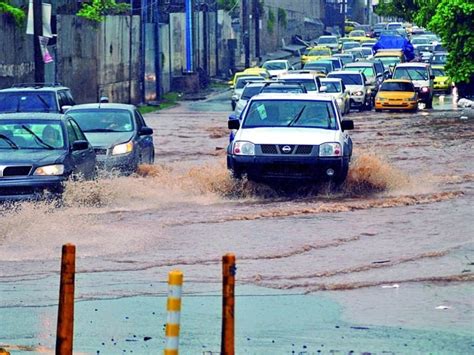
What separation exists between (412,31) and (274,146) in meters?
97.0

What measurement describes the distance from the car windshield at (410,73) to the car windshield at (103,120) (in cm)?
3004

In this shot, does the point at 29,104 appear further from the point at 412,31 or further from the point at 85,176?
the point at 412,31

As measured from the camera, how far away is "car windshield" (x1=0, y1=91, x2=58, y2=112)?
2595 centimetres

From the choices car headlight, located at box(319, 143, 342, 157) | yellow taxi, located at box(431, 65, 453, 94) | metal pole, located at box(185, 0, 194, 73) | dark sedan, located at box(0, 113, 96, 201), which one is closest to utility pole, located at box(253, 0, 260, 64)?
metal pole, located at box(185, 0, 194, 73)

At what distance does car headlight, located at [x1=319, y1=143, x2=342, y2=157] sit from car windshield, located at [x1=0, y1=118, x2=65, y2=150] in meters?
3.89

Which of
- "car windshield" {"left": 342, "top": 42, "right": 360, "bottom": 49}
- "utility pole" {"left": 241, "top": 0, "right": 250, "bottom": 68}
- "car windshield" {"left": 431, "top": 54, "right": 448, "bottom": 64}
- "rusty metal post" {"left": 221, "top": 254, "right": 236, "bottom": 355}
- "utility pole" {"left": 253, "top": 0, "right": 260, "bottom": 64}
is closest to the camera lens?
"rusty metal post" {"left": 221, "top": 254, "right": 236, "bottom": 355}

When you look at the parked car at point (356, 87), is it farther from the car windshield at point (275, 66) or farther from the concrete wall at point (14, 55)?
the concrete wall at point (14, 55)

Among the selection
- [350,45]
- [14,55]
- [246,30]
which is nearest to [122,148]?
[14,55]

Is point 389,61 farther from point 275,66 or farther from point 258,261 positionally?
point 258,261

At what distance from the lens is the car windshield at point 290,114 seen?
21125 mm

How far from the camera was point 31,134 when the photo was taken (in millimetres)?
19203

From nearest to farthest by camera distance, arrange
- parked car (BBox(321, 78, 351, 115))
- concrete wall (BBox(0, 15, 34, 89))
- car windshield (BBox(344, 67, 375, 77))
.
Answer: concrete wall (BBox(0, 15, 34, 89)) < parked car (BBox(321, 78, 351, 115)) < car windshield (BBox(344, 67, 375, 77))

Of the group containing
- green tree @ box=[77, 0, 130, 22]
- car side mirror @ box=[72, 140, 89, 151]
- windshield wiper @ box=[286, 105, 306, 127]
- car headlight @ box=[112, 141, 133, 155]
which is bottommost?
Result: car headlight @ box=[112, 141, 133, 155]

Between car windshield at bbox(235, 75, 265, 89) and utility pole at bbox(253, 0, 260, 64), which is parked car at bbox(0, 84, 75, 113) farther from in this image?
utility pole at bbox(253, 0, 260, 64)
